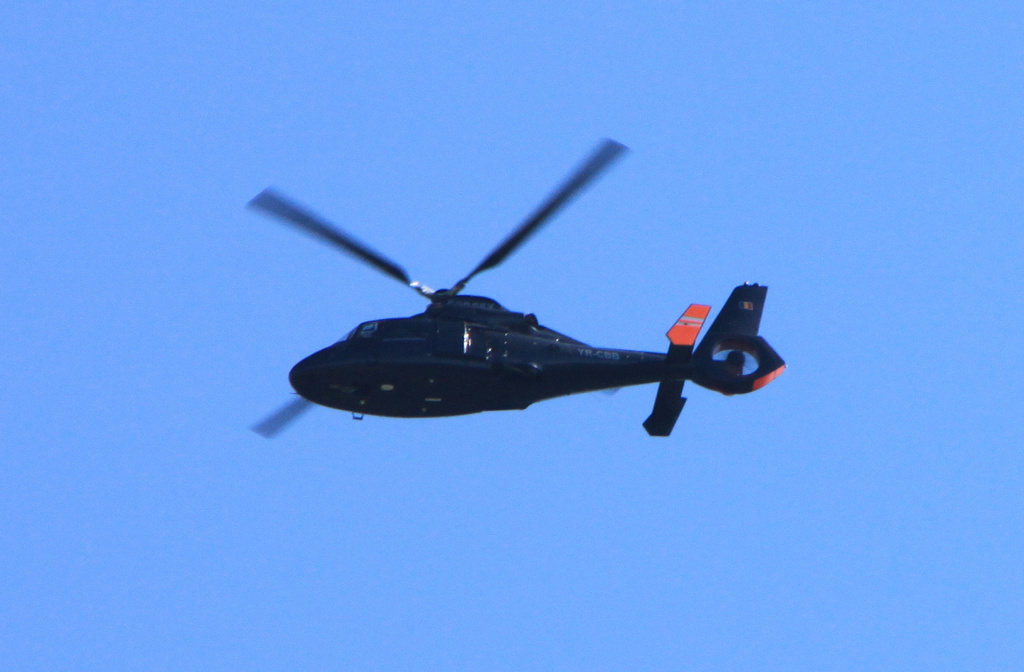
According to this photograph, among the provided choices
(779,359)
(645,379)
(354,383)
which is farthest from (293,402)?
(779,359)

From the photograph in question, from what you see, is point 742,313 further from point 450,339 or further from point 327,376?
point 327,376

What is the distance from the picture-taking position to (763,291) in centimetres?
3547

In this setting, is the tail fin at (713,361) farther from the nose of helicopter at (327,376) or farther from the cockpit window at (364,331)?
the nose of helicopter at (327,376)

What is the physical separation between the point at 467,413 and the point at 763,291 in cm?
791

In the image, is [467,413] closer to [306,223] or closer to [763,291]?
[306,223]

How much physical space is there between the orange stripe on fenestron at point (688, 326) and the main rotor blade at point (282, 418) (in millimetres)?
8667

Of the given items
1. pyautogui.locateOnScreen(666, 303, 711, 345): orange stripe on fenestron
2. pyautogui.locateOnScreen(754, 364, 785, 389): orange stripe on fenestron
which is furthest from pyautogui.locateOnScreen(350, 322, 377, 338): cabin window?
pyautogui.locateOnScreen(754, 364, 785, 389): orange stripe on fenestron

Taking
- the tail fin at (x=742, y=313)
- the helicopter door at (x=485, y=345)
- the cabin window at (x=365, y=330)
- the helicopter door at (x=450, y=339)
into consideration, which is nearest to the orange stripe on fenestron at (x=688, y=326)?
the tail fin at (x=742, y=313)

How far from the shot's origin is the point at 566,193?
105ft

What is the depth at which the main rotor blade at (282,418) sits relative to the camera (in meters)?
34.6

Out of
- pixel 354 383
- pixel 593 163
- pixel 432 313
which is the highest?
pixel 593 163

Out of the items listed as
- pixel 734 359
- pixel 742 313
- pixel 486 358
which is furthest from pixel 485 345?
pixel 742 313

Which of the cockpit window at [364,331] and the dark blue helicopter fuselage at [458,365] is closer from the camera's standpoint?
the dark blue helicopter fuselage at [458,365]

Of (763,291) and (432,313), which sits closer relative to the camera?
(432,313)
